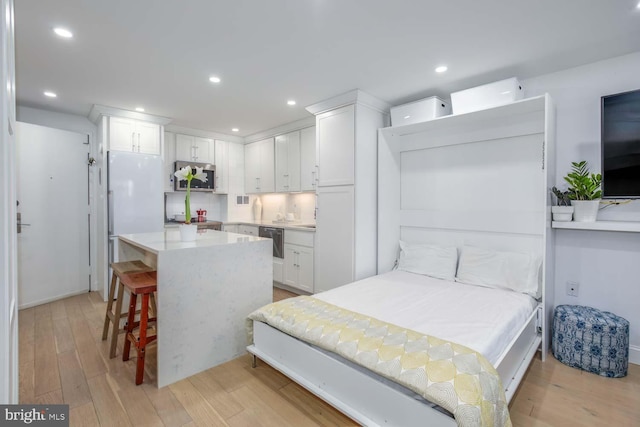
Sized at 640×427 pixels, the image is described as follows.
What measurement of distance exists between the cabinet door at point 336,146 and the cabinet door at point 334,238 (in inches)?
5.1

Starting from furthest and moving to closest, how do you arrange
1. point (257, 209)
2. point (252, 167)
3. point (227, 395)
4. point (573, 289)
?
point (257, 209) < point (252, 167) < point (573, 289) < point (227, 395)

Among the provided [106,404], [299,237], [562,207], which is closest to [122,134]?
[299,237]

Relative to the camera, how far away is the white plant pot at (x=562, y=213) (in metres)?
2.45

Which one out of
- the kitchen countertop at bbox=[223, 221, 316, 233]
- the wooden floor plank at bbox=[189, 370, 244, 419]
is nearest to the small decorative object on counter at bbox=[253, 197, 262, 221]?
the kitchen countertop at bbox=[223, 221, 316, 233]

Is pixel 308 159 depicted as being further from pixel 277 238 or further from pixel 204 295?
pixel 204 295

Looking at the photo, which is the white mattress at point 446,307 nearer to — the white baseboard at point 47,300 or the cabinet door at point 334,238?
the cabinet door at point 334,238

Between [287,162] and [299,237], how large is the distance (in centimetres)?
125

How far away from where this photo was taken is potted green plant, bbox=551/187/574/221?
8.04 ft

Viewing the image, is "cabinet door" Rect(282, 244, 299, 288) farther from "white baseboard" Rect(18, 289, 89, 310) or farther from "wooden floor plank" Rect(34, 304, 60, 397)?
"white baseboard" Rect(18, 289, 89, 310)

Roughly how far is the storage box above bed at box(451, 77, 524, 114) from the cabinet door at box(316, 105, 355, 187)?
1.06 meters

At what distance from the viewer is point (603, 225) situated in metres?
2.28

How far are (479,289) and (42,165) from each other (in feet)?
16.7

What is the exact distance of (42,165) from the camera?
3.67 meters

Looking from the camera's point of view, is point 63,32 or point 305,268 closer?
point 63,32
